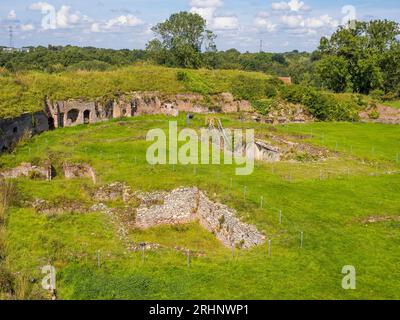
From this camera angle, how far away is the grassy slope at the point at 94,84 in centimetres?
3834

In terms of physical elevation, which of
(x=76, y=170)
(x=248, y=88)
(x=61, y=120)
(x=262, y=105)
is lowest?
(x=76, y=170)

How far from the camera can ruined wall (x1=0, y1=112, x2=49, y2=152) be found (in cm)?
3259

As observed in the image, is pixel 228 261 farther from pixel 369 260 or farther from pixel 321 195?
pixel 321 195

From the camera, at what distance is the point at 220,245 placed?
834 inches

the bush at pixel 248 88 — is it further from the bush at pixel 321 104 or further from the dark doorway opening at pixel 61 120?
the dark doorway opening at pixel 61 120

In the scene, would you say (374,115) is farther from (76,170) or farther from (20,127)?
(20,127)

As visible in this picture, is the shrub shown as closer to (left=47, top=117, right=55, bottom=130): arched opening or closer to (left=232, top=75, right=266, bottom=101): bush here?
(left=232, top=75, right=266, bottom=101): bush

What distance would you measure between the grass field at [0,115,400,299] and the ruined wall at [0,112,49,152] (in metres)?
1.11

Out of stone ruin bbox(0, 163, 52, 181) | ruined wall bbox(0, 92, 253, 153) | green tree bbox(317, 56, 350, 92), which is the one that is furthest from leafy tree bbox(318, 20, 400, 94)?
stone ruin bbox(0, 163, 52, 181)

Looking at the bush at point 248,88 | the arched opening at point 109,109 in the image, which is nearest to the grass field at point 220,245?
the arched opening at point 109,109

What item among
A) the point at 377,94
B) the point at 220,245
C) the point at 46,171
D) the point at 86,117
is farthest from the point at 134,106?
the point at 377,94

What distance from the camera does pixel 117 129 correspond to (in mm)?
39219

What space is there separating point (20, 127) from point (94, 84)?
1200cm
